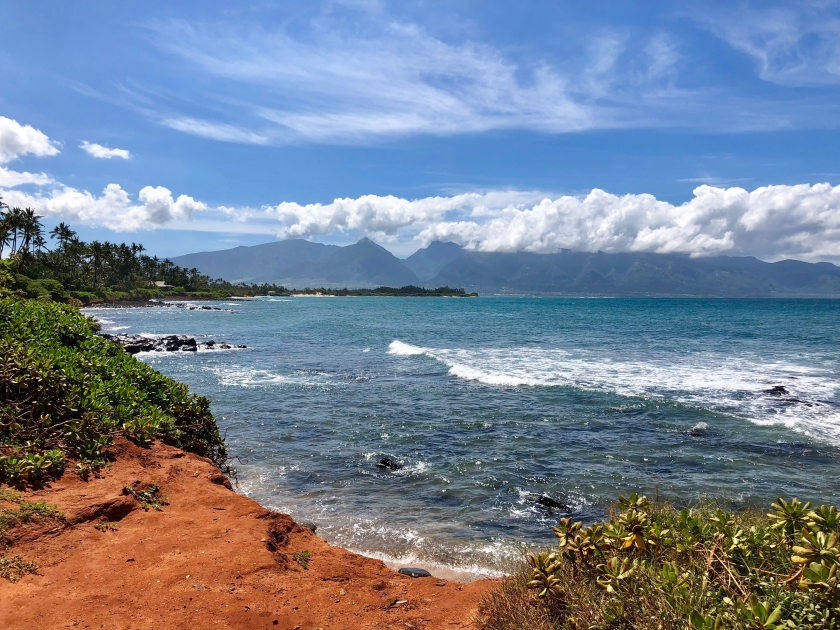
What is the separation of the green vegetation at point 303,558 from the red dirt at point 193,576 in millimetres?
69

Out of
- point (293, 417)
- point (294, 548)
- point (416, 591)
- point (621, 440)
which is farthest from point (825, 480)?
point (293, 417)

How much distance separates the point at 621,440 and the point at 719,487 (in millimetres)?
3377

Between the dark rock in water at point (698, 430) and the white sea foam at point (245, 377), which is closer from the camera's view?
the dark rock in water at point (698, 430)

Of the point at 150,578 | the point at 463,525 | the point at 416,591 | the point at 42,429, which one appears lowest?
the point at 463,525

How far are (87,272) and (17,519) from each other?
117m

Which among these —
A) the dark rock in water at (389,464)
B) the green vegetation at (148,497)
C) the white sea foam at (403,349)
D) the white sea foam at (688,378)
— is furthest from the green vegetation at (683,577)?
the white sea foam at (403,349)

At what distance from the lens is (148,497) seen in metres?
7.00

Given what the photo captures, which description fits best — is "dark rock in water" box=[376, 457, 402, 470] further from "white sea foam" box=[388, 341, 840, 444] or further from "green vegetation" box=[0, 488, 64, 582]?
"white sea foam" box=[388, 341, 840, 444]

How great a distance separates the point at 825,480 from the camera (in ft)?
35.9

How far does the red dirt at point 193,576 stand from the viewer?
15.4 ft

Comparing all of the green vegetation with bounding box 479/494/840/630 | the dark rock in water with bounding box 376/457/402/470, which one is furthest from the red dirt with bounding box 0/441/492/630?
the dark rock in water with bounding box 376/457/402/470

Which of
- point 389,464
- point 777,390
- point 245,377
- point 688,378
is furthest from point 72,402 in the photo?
point 688,378

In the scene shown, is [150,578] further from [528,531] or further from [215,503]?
[528,531]

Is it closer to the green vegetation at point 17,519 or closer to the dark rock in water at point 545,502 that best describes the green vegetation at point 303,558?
the green vegetation at point 17,519
